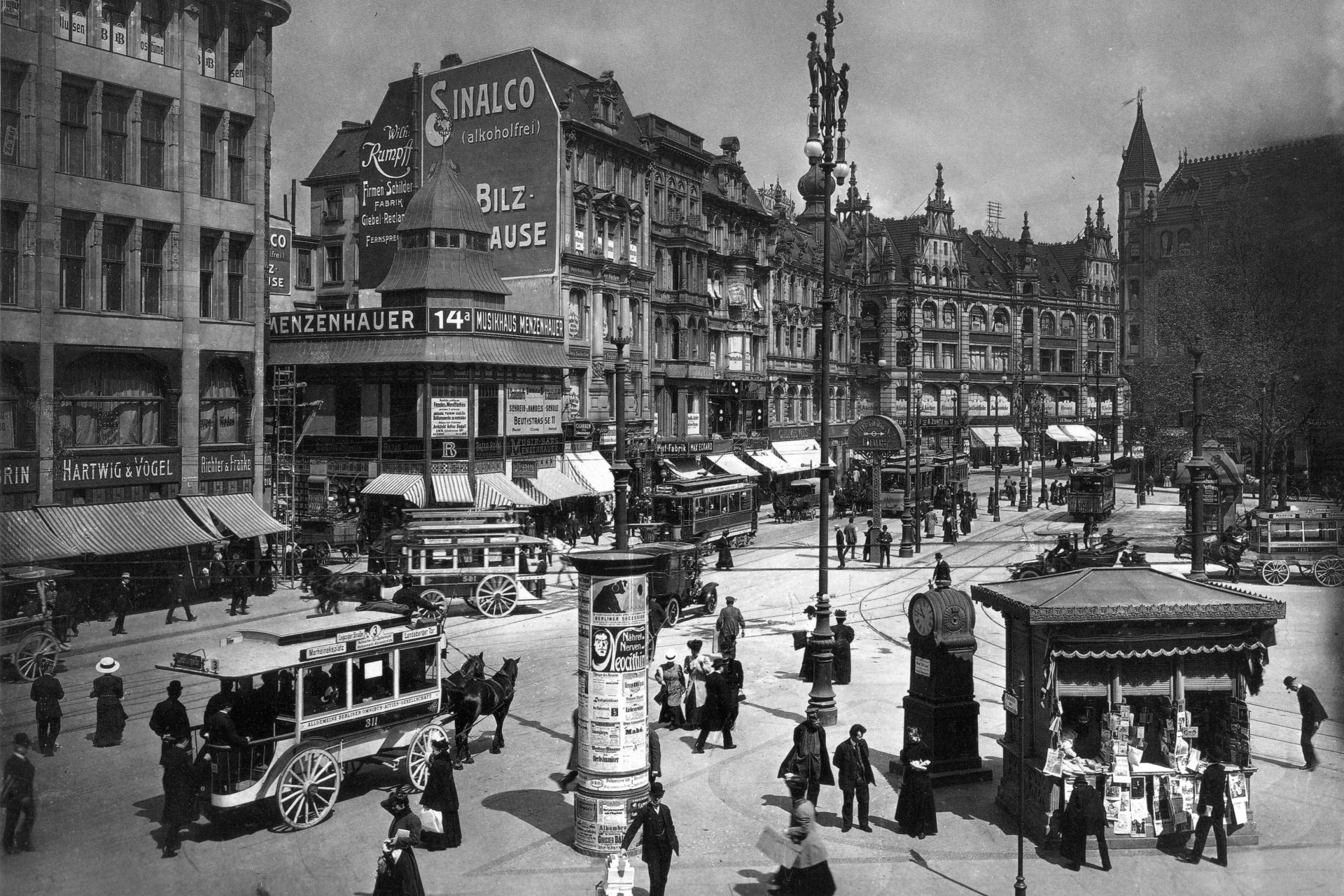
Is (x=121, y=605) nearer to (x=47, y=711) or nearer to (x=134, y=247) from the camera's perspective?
(x=134, y=247)

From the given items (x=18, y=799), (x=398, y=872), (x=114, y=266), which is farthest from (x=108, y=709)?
(x=114, y=266)

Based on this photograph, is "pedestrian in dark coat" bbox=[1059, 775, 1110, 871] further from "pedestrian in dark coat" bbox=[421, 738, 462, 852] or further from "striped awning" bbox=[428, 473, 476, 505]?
"striped awning" bbox=[428, 473, 476, 505]

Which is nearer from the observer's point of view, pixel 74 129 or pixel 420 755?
pixel 420 755

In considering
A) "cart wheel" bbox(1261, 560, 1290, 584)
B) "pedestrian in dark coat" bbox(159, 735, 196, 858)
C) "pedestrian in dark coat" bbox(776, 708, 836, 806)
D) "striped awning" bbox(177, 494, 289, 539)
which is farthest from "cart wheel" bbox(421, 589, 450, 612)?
"cart wheel" bbox(1261, 560, 1290, 584)

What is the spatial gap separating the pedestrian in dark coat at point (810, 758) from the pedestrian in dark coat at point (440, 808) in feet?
14.2

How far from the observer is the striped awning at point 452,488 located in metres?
38.4

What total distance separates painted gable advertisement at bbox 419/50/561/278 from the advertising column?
1340 inches

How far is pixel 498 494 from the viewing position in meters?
39.2

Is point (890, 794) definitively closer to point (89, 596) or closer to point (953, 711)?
point (953, 711)

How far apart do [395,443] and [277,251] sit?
26.3ft

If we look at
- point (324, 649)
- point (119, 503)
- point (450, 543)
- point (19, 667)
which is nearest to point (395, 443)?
point (450, 543)

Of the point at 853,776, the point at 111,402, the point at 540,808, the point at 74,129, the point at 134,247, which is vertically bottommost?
the point at 540,808

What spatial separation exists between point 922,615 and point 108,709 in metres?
12.6

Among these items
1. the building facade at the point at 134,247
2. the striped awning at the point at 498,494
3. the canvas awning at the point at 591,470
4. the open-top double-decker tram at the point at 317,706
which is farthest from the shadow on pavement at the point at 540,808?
the canvas awning at the point at 591,470
